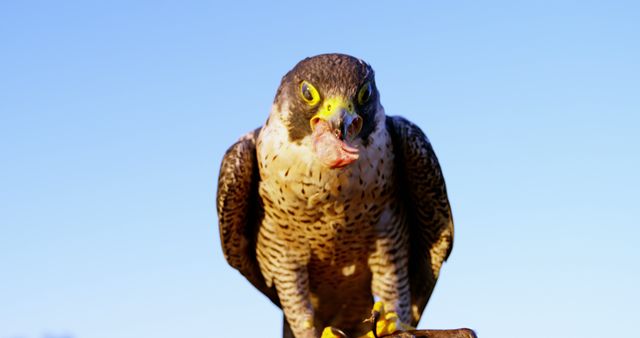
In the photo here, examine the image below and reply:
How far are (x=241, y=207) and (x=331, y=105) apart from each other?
149 centimetres

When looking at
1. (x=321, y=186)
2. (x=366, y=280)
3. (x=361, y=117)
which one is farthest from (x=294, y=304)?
(x=361, y=117)

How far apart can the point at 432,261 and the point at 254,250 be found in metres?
1.46

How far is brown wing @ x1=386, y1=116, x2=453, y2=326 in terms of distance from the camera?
24.5 ft

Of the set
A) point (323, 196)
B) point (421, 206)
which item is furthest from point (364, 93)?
point (421, 206)

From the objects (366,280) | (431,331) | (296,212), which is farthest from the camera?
(366,280)

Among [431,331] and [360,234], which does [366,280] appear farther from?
[431,331]

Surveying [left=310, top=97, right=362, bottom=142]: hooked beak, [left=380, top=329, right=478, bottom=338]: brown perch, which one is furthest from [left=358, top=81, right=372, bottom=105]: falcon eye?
[left=380, top=329, right=478, bottom=338]: brown perch

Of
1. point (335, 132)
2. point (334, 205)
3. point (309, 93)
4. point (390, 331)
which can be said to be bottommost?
point (390, 331)

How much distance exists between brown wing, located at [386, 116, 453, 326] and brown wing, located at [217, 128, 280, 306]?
3.66ft

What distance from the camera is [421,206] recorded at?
7742 millimetres

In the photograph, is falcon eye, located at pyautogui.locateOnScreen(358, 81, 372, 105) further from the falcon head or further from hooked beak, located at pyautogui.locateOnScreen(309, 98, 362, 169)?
hooked beak, located at pyautogui.locateOnScreen(309, 98, 362, 169)

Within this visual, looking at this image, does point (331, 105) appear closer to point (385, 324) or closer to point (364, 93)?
point (364, 93)

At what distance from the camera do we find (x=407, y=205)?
25.7 ft

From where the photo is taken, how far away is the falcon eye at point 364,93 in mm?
6692
